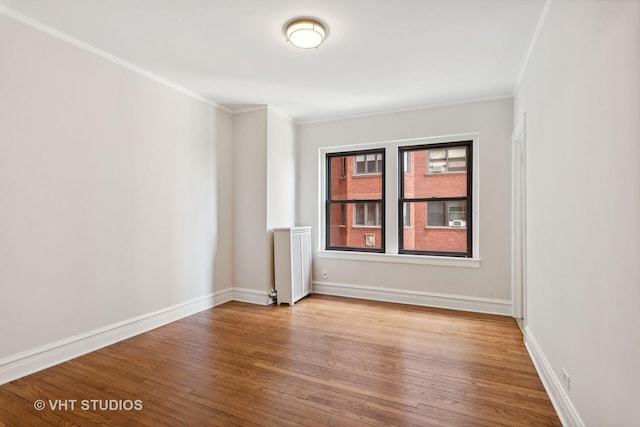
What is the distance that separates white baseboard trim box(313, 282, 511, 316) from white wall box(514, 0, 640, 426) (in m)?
1.58

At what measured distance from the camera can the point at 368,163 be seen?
16.0 feet

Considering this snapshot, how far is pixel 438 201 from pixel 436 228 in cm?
37

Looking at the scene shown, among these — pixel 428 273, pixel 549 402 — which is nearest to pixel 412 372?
pixel 549 402

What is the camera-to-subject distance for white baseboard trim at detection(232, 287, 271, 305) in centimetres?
439

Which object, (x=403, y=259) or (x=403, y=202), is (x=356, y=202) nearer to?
(x=403, y=202)

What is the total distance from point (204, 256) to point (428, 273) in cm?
291

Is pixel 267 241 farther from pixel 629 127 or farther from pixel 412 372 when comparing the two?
pixel 629 127

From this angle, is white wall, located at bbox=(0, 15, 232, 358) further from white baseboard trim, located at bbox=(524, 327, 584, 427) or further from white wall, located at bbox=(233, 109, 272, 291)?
white baseboard trim, located at bbox=(524, 327, 584, 427)

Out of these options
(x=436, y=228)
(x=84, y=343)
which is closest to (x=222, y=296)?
(x=84, y=343)

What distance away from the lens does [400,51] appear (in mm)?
2920

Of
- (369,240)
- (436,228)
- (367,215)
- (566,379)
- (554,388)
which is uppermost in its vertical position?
(367,215)

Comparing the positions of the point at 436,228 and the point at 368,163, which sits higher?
the point at 368,163

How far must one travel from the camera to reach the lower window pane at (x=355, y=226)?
15.8ft

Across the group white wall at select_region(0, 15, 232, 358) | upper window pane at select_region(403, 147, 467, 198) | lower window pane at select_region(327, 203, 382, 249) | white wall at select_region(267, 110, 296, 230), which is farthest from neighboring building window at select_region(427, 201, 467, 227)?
white wall at select_region(0, 15, 232, 358)
